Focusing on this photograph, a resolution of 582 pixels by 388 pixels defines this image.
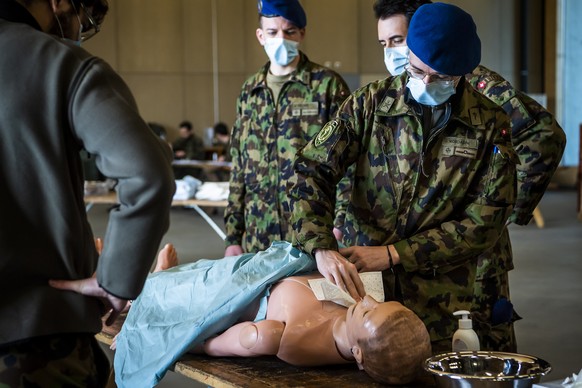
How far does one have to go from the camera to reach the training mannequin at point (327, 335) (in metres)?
2.13

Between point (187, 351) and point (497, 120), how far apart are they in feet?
3.65

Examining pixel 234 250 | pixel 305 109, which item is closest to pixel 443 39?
pixel 305 109

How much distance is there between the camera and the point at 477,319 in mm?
2684

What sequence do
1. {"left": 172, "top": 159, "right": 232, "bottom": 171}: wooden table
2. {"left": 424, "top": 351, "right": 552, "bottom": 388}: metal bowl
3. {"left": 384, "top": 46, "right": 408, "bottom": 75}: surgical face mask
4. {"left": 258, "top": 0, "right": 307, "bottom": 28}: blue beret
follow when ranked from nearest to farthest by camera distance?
{"left": 424, "top": 351, "right": 552, "bottom": 388}: metal bowl, {"left": 384, "top": 46, "right": 408, "bottom": 75}: surgical face mask, {"left": 258, "top": 0, "right": 307, "bottom": 28}: blue beret, {"left": 172, "top": 159, "right": 232, "bottom": 171}: wooden table

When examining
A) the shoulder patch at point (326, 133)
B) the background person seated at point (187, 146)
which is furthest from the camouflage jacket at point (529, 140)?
the background person seated at point (187, 146)

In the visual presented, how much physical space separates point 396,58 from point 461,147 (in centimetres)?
71

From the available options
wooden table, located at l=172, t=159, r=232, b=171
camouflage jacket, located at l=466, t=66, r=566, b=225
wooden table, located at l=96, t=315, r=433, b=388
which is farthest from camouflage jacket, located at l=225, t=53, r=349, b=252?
wooden table, located at l=172, t=159, r=232, b=171

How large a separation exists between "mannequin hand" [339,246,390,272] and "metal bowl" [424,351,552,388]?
0.33 meters

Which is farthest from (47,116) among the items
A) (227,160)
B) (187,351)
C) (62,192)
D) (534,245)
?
(227,160)

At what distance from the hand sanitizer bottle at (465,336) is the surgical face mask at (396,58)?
999mm

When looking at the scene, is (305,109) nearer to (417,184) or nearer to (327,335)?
(417,184)

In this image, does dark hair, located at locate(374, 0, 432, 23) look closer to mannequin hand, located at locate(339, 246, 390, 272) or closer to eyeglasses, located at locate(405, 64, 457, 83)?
eyeglasses, located at locate(405, 64, 457, 83)

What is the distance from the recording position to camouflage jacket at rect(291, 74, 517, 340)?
2369 millimetres

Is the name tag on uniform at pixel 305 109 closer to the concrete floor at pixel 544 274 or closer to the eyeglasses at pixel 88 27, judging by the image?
the concrete floor at pixel 544 274
